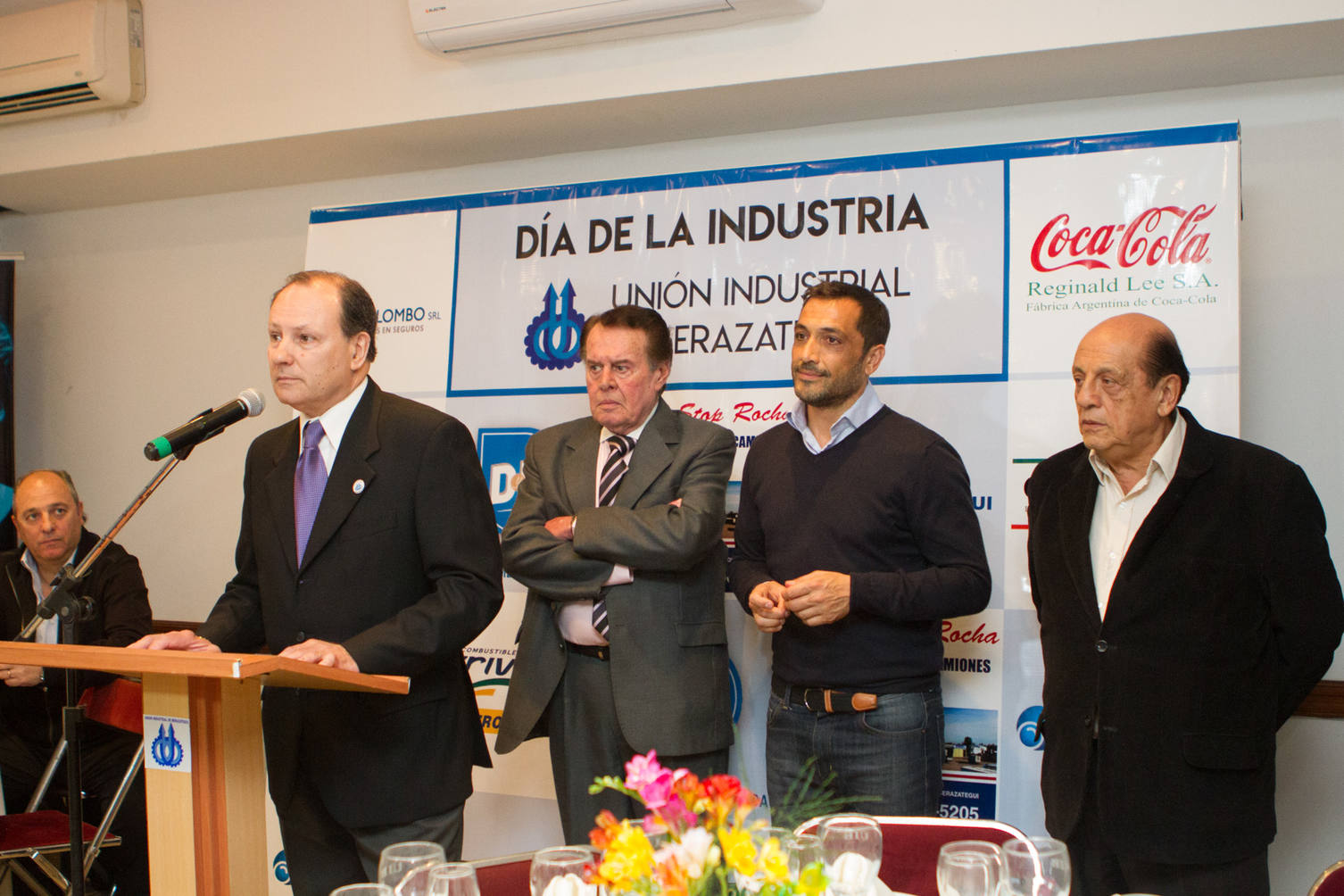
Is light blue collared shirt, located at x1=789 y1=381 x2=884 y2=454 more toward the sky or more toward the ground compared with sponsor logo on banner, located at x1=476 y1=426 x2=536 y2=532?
more toward the sky

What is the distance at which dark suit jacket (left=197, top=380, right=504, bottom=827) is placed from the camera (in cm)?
233

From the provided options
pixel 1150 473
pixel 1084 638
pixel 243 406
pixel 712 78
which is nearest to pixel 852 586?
pixel 1084 638

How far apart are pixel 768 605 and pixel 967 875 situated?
4.77 ft

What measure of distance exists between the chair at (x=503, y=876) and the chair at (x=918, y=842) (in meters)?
0.66

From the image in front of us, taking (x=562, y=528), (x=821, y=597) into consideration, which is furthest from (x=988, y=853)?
(x=562, y=528)

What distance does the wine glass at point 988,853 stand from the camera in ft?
4.69

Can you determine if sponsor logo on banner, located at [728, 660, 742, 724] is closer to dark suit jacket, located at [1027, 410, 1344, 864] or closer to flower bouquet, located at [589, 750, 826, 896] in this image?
dark suit jacket, located at [1027, 410, 1344, 864]

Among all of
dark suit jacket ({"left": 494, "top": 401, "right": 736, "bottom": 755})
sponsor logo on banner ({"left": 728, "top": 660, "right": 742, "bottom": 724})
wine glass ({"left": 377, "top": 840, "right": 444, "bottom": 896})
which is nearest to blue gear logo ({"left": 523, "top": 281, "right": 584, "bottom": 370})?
dark suit jacket ({"left": 494, "top": 401, "right": 736, "bottom": 755})

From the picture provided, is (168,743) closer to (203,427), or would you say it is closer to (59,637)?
(203,427)

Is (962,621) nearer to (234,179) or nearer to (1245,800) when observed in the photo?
(1245,800)

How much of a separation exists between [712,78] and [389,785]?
2.60 meters

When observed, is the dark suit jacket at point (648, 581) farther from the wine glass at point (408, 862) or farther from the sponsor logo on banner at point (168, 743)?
the wine glass at point (408, 862)

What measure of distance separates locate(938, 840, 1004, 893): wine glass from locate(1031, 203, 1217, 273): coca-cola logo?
2301 mm

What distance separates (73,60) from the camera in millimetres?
4625
